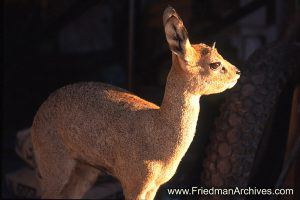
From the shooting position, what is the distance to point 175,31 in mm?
1134

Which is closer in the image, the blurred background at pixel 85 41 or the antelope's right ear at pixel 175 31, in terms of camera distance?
the antelope's right ear at pixel 175 31

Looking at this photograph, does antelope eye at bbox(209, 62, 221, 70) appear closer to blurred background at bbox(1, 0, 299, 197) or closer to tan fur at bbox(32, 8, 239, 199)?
tan fur at bbox(32, 8, 239, 199)

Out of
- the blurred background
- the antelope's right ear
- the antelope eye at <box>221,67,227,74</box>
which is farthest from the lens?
the blurred background

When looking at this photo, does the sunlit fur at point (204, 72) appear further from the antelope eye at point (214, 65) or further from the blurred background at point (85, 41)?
the blurred background at point (85, 41)

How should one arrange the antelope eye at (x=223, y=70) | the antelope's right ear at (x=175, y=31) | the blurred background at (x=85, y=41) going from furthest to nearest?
the blurred background at (x=85, y=41) < the antelope eye at (x=223, y=70) < the antelope's right ear at (x=175, y=31)

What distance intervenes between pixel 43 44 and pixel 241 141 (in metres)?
1.97

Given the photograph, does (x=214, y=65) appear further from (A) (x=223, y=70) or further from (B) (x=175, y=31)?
(B) (x=175, y=31)

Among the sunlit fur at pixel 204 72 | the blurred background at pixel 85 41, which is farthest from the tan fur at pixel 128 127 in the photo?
the blurred background at pixel 85 41

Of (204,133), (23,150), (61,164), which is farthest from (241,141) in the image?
(23,150)

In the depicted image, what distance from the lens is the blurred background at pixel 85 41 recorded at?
9.38 ft

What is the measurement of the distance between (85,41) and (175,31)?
219 cm

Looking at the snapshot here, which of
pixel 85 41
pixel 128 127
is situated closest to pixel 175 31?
pixel 128 127

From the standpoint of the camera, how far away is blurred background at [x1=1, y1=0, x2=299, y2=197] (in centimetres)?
286

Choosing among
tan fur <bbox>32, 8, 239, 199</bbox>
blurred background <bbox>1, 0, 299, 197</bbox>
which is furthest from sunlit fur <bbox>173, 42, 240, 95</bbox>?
blurred background <bbox>1, 0, 299, 197</bbox>
